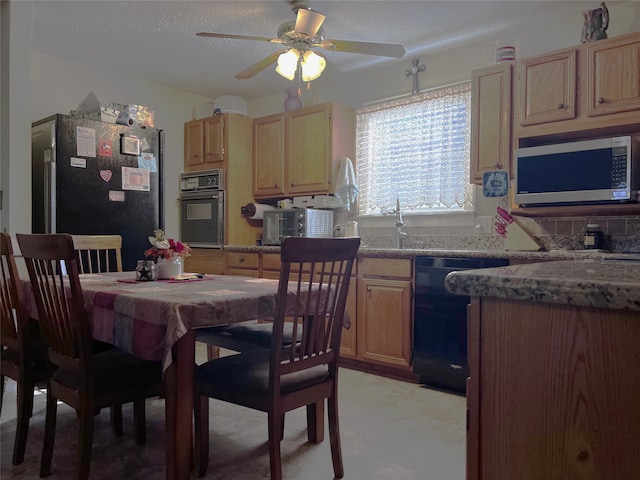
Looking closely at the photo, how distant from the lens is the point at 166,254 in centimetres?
222

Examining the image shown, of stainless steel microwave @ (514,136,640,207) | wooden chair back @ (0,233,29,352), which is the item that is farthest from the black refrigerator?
stainless steel microwave @ (514,136,640,207)

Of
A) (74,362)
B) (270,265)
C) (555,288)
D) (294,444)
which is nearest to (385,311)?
(270,265)

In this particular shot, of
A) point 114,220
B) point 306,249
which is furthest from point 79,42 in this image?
point 306,249

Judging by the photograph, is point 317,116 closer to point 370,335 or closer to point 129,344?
point 370,335

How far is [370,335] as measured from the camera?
3.23m

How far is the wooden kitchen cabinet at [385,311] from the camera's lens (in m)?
3.06

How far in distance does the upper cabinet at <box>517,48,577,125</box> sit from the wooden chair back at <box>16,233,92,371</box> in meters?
2.59

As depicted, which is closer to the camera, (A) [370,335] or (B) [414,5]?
(B) [414,5]

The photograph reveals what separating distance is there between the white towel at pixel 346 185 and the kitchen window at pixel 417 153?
8.3 inches

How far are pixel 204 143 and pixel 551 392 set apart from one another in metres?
4.35

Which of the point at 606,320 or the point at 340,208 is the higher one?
the point at 340,208

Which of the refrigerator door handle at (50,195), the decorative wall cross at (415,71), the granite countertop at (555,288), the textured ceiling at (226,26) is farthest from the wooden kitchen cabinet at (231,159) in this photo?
the granite countertop at (555,288)

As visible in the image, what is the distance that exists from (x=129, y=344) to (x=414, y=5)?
2639 mm

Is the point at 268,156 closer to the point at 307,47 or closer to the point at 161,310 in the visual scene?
the point at 307,47
